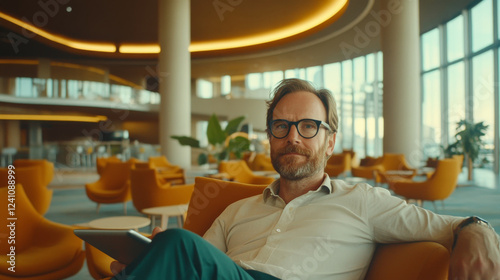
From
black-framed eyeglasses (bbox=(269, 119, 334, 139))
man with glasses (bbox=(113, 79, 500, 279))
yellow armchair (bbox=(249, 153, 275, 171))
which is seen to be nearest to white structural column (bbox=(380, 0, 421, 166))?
yellow armchair (bbox=(249, 153, 275, 171))

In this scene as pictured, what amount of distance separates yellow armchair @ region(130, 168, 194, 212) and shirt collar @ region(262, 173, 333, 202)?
2973 mm

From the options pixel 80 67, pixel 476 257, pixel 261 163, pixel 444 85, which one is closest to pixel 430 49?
pixel 444 85

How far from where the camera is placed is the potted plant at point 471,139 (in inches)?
372

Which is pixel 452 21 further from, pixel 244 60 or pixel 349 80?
pixel 244 60

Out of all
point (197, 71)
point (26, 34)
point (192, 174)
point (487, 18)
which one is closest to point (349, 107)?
point (487, 18)

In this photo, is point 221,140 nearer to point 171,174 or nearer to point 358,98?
point 171,174

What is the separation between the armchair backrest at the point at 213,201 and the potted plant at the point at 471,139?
920 cm

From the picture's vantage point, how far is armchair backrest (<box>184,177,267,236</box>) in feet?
6.59

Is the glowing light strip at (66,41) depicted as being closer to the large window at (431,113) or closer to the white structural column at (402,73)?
the white structural column at (402,73)

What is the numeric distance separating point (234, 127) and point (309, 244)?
419cm

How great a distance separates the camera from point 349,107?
15.9 metres

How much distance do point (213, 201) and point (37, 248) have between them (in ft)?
4.73

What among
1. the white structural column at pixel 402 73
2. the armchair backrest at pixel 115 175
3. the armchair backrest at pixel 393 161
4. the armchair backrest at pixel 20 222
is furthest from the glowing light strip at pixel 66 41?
the armchair backrest at pixel 393 161

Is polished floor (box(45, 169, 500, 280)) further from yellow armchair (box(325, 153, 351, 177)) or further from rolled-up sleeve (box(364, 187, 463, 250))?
rolled-up sleeve (box(364, 187, 463, 250))
